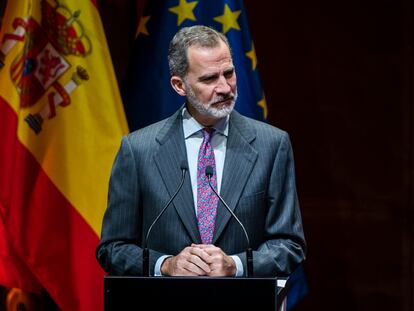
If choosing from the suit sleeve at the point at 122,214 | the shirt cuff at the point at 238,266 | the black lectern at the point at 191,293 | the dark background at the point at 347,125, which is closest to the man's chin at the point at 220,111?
the suit sleeve at the point at 122,214

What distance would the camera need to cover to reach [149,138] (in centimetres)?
277

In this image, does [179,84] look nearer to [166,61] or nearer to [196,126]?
[196,126]

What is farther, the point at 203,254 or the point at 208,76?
the point at 208,76

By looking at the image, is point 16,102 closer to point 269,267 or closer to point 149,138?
point 149,138

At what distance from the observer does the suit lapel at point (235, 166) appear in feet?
8.58

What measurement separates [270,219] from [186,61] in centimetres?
56

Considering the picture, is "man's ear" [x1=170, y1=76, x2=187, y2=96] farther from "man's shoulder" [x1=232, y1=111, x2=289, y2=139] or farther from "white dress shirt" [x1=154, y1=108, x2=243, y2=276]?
"man's shoulder" [x1=232, y1=111, x2=289, y2=139]

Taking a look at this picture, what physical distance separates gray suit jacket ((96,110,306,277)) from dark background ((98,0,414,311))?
5.62 ft

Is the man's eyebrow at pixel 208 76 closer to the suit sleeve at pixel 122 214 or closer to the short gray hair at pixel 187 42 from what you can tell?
the short gray hair at pixel 187 42

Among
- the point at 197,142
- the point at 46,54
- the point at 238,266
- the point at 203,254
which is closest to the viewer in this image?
the point at 203,254

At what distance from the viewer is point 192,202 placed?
2.64 metres

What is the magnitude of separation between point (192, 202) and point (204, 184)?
7 centimetres

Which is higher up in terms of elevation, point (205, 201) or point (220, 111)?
point (220, 111)

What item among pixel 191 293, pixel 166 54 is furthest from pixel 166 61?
pixel 191 293
